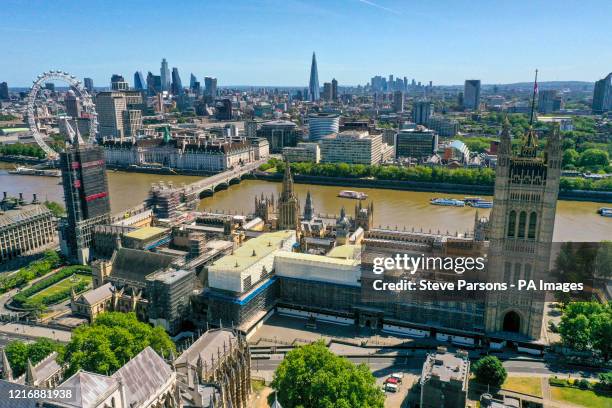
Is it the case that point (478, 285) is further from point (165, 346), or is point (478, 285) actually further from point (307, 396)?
point (165, 346)

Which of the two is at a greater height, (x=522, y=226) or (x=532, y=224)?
(x=532, y=224)

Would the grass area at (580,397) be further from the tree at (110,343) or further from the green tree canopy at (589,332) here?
the tree at (110,343)

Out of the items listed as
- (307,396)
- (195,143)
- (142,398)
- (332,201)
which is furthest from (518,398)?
(195,143)

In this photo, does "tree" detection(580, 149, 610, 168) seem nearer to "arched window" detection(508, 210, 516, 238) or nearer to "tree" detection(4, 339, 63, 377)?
"arched window" detection(508, 210, 516, 238)

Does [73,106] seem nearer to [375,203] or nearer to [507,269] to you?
[375,203]

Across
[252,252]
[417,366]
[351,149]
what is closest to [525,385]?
[417,366]

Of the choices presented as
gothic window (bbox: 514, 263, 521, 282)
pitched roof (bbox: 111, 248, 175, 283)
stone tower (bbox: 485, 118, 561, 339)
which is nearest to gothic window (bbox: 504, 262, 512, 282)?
stone tower (bbox: 485, 118, 561, 339)

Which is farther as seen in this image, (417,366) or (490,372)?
(417,366)
